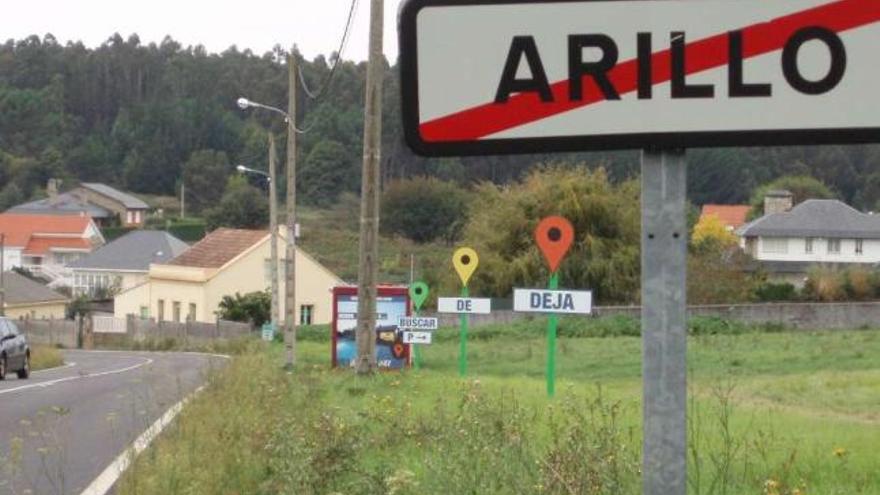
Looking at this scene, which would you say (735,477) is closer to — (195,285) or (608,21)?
(608,21)

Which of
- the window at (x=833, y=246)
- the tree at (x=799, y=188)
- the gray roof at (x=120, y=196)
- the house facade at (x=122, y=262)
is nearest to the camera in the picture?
the tree at (x=799, y=188)

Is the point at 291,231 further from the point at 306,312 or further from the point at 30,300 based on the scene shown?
the point at 30,300

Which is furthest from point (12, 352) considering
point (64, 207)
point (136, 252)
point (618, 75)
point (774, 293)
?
point (64, 207)

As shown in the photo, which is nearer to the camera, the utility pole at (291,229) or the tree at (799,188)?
the utility pole at (291,229)

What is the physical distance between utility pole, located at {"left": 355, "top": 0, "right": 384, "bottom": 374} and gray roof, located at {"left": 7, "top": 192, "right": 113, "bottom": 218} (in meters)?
92.4

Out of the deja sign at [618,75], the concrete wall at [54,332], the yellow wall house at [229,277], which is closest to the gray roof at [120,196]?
the yellow wall house at [229,277]

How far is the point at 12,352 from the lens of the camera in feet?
95.9

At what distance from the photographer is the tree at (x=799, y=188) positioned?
216 ft

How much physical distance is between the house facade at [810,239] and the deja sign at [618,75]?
60475 millimetres

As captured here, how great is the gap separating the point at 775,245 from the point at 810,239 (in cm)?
227

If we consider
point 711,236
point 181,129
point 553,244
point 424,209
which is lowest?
point 553,244

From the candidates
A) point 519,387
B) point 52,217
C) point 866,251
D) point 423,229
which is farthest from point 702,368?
point 52,217

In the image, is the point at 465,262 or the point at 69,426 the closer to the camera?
the point at 69,426

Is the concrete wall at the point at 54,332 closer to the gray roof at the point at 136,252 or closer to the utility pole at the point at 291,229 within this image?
the gray roof at the point at 136,252
